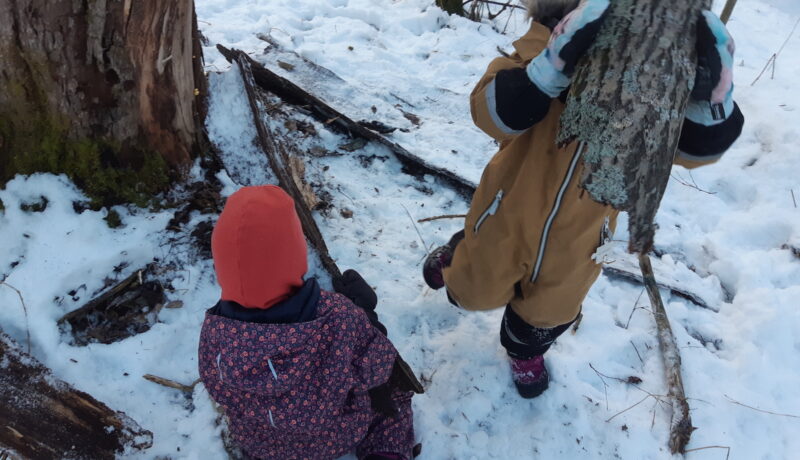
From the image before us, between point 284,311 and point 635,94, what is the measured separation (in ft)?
3.74

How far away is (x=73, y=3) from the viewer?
1825 mm

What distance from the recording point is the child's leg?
1.89 m

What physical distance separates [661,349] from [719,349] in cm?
35

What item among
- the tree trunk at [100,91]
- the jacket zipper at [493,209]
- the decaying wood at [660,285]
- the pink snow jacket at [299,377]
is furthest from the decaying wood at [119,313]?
the decaying wood at [660,285]

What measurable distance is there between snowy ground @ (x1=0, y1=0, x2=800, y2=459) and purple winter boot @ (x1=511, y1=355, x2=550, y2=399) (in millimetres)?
56

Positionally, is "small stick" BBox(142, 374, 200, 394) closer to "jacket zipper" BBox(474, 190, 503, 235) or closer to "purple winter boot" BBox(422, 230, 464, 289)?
"purple winter boot" BBox(422, 230, 464, 289)

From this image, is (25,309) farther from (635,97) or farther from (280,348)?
(635,97)

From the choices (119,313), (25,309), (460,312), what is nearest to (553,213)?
(460,312)

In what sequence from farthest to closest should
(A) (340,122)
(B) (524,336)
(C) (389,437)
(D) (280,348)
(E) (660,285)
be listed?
→ (A) (340,122) → (E) (660,285) → (B) (524,336) → (C) (389,437) → (D) (280,348)

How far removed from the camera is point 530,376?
7.22 ft

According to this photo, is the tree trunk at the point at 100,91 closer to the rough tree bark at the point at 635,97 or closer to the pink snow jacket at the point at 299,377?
the pink snow jacket at the point at 299,377

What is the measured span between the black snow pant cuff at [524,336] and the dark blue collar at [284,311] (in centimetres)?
97

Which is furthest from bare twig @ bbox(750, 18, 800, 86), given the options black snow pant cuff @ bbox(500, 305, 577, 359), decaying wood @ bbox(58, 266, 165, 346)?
decaying wood @ bbox(58, 266, 165, 346)

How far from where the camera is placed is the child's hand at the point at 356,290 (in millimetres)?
2111
